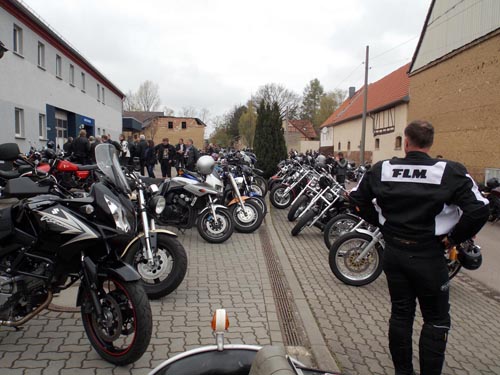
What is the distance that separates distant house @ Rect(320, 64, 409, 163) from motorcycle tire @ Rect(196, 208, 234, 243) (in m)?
25.3

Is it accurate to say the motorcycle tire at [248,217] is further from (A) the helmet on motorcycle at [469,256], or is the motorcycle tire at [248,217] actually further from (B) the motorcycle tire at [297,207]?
(A) the helmet on motorcycle at [469,256]

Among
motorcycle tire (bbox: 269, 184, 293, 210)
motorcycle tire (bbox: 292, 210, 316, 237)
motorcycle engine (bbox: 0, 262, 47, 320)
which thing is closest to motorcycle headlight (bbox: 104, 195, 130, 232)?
motorcycle engine (bbox: 0, 262, 47, 320)

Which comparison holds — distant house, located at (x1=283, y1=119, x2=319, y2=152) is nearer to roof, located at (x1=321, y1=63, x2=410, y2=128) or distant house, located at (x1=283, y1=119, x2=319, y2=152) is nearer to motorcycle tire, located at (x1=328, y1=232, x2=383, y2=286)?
roof, located at (x1=321, y1=63, x2=410, y2=128)

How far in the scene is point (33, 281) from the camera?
3.19 m

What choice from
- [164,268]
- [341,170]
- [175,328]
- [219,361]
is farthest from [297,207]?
[219,361]

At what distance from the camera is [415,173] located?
9.52ft

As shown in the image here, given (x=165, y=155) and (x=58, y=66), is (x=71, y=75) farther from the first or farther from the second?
(x=165, y=155)

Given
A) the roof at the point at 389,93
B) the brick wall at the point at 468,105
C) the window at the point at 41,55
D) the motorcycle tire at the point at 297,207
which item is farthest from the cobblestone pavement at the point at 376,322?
the roof at the point at 389,93

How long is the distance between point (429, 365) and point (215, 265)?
145 inches

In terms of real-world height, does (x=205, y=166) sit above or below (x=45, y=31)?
below

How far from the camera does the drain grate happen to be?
3.97 m

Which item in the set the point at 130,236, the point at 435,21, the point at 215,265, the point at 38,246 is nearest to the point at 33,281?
the point at 38,246

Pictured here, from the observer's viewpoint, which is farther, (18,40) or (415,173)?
(18,40)

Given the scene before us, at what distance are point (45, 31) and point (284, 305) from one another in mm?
20283
